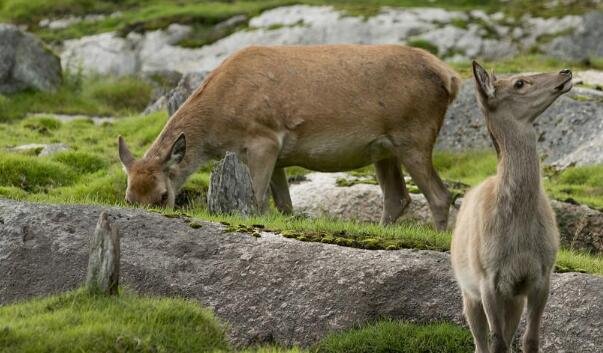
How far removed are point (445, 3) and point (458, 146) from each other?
24.0 metres

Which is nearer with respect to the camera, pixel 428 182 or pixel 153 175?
pixel 153 175

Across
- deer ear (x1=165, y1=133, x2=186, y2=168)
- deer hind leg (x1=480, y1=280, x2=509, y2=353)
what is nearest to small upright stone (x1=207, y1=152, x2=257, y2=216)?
deer ear (x1=165, y1=133, x2=186, y2=168)

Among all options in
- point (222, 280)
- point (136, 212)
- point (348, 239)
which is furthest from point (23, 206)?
point (348, 239)

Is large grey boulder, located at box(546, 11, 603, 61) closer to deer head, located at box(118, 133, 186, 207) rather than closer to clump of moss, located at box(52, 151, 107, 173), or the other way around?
clump of moss, located at box(52, 151, 107, 173)

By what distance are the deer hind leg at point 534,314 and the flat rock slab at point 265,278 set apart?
118 cm

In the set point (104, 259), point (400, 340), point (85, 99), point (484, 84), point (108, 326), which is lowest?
point (85, 99)

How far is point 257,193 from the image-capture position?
15.9m

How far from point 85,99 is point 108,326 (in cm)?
2257

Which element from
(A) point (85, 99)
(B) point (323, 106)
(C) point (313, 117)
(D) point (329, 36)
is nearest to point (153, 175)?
(C) point (313, 117)

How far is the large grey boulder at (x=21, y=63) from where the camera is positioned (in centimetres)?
3045

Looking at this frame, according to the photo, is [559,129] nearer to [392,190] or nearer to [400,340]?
[392,190]

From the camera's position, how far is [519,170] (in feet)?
32.5

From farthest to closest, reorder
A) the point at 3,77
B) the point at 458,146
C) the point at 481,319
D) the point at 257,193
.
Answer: the point at 3,77
the point at 458,146
the point at 257,193
the point at 481,319

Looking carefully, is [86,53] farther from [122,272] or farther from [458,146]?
[122,272]
